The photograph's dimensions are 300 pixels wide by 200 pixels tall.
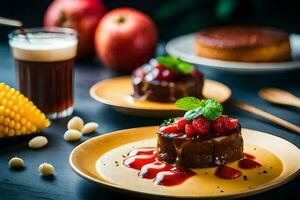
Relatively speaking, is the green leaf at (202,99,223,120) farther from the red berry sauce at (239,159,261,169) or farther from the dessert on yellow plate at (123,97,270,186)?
the red berry sauce at (239,159,261,169)

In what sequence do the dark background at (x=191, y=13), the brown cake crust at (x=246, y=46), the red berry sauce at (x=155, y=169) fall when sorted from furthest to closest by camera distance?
the dark background at (x=191, y=13) < the brown cake crust at (x=246, y=46) < the red berry sauce at (x=155, y=169)

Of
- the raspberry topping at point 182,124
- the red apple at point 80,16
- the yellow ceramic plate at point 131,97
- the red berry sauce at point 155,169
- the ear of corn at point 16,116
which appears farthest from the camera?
the red apple at point 80,16

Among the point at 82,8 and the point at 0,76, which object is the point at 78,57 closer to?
the point at 82,8

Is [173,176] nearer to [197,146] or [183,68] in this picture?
[197,146]

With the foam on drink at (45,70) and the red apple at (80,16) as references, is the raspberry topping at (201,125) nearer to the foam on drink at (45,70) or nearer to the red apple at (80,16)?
the foam on drink at (45,70)

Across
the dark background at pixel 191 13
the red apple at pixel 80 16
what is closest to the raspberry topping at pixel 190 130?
the red apple at pixel 80 16

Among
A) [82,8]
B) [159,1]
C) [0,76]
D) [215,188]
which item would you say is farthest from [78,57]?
[215,188]

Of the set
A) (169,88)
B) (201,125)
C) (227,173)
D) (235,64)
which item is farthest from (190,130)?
(235,64)
